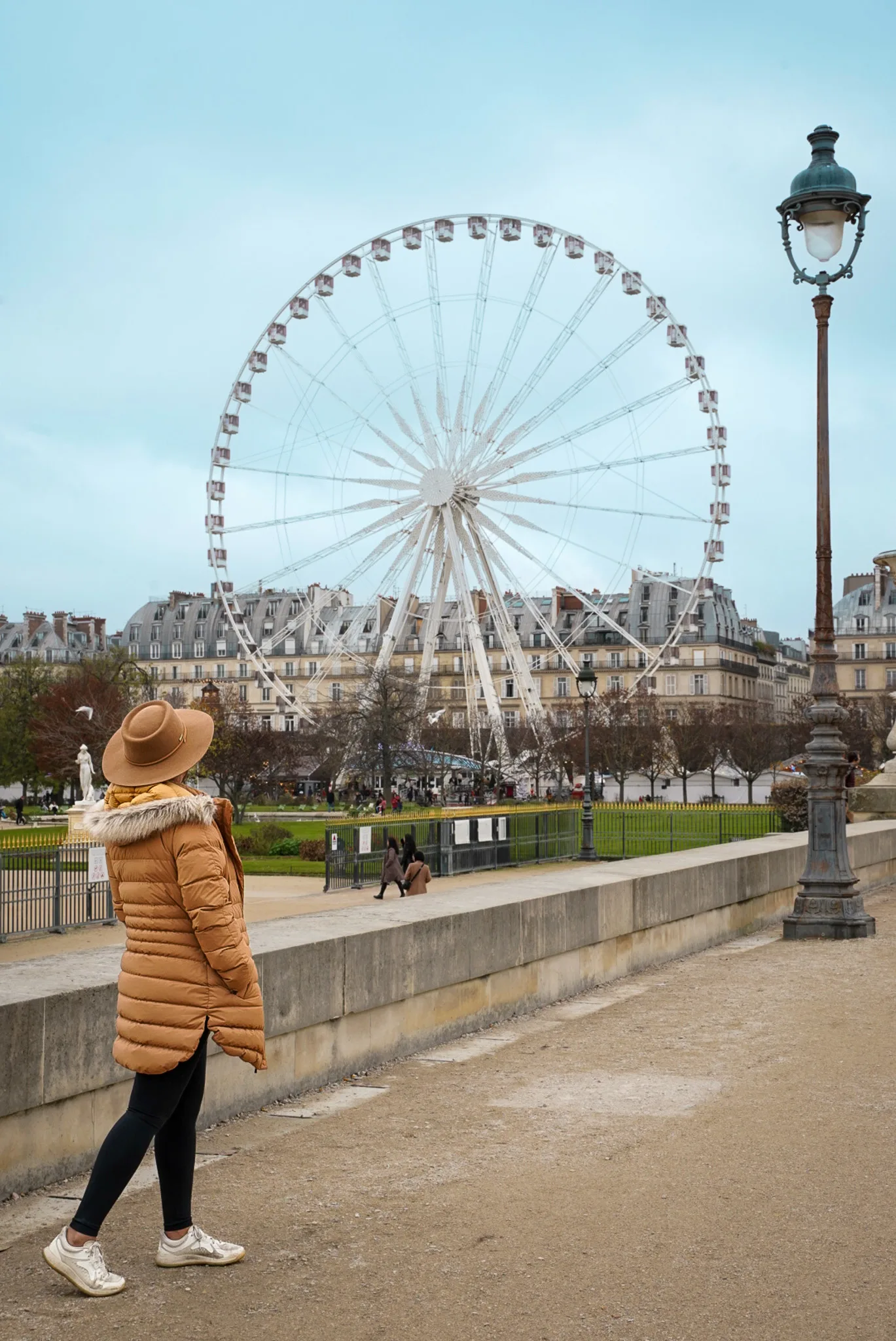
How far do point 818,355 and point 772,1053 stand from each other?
701cm

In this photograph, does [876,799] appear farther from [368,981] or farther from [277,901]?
[368,981]

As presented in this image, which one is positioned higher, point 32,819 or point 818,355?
point 818,355

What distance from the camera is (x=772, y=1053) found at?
7.69 m

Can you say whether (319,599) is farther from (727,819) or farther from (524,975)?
(524,975)

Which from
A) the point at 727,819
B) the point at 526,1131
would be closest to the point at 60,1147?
the point at 526,1131

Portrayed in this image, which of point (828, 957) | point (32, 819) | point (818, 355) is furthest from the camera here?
point (32, 819)

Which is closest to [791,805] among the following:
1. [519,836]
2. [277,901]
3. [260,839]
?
[519,836]

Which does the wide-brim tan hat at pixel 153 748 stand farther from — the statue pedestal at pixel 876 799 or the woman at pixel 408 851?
the woman at pixel 408 851

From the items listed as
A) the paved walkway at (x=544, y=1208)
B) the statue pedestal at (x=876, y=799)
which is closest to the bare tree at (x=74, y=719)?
the statue pedestal at (x=876, y=799)

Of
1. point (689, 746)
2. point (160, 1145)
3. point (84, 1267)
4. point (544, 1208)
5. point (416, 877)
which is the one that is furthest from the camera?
point (689, 746)

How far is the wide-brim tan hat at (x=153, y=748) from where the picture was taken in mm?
4707

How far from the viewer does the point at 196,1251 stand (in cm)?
453

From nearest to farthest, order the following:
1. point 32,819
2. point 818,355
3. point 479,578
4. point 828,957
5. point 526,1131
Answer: point 526,1131 < point 828,957 < point 818,355 < point 479,578 < point 32,819

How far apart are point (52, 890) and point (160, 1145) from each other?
20523 millimetres
